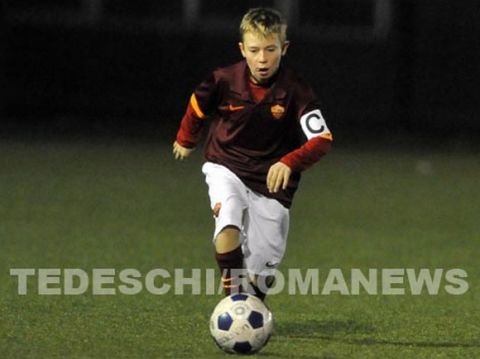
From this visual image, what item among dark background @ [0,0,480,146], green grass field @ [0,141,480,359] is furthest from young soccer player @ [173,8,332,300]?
dark background @ [0,0,480,146]

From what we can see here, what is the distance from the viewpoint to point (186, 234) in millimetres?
12766

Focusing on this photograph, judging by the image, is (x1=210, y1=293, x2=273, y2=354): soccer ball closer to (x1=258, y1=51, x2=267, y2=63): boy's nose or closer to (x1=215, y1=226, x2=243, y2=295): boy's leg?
(x1=215, y1=226, x2=243, y2=295): boy's leg

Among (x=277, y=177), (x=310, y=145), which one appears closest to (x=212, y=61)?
(x=310, y=145)

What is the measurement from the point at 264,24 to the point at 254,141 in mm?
678

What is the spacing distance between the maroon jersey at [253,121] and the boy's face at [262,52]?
0.14 m

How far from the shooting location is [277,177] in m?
7.70

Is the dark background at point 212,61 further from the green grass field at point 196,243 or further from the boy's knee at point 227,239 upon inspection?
the boy's knee at point 227,239

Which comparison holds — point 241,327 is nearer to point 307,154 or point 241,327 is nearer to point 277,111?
point 307,154

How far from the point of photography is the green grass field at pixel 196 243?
25.9 ft

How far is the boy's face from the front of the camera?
7820 millimetres

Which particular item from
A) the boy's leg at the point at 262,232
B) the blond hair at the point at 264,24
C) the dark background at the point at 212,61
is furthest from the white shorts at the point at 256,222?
the dark background at the point at 212,61

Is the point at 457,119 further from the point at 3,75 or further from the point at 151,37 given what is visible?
the point at 3,75

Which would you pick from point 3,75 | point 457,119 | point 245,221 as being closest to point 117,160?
point 3,75

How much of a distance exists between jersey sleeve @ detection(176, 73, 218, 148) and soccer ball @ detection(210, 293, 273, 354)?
116 cm
